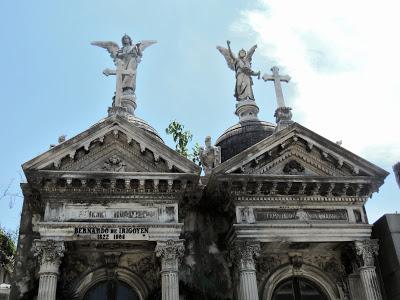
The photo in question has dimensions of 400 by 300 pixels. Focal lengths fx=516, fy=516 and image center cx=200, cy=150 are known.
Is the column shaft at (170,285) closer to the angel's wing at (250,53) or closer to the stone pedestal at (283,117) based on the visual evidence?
the stone pedestal at (283,117)

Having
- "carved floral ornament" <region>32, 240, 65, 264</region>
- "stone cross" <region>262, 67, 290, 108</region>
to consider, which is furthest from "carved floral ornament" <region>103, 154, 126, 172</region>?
"stone cross" <region>262, 67, 290, 108</region>

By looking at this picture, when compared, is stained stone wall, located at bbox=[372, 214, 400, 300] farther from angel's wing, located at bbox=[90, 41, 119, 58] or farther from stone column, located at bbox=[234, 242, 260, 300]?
angel's wing, located at bbox=[90, 41, 119, 58]

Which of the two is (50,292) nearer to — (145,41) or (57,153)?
(57,153)

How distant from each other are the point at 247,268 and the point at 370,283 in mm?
3280

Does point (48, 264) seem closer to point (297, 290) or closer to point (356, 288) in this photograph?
point (297, 290)

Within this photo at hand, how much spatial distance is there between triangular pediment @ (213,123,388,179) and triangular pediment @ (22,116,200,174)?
2000 millimetres

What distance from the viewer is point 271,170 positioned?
47.6ft

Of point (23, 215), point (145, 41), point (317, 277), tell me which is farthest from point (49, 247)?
point (145, 41)

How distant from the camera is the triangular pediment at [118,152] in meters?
13.7

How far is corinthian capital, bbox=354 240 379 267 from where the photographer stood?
44.7ft

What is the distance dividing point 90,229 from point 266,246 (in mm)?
4753

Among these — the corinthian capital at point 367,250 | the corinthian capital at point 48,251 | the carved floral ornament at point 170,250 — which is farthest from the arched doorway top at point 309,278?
the corinthian capital at point 48,251

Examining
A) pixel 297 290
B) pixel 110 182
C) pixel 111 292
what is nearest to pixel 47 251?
pixel 110 182

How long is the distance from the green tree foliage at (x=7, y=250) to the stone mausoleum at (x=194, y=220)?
17.7ft
